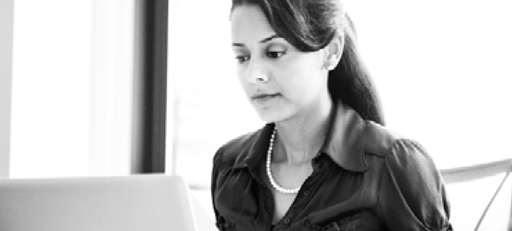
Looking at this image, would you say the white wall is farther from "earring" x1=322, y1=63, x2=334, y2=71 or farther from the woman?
"earring" x1=322, y1=63, x2=334, y2=71

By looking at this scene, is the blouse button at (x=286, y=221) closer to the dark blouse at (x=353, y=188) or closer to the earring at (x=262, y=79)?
the dark blouse at (x=353, y=188)

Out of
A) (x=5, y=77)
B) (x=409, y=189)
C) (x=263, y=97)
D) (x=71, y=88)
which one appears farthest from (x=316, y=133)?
(x=71, y=88)

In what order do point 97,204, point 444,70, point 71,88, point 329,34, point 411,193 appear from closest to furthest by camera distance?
point 97,204, point 411,193, point 329,34, point 444,70, point 71,88

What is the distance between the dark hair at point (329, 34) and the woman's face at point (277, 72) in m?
0.02

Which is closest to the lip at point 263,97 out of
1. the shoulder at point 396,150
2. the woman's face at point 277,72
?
the woman's face at point 277,72

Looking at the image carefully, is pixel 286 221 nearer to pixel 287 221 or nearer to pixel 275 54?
pixel 287 221

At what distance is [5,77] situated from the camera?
2.11 metres

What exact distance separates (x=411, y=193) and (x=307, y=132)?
25 centimetres

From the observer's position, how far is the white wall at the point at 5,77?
6.90 ft

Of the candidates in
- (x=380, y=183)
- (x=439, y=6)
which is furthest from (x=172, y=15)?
(x=380, y=183)

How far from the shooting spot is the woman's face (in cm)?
149

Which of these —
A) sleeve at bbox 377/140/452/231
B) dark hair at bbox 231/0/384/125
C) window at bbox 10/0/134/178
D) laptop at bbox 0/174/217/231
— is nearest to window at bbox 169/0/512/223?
dark hair at bbox 231/0/384/125

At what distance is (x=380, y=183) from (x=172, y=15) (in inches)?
48.5

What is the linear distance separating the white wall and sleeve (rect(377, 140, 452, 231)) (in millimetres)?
1167
